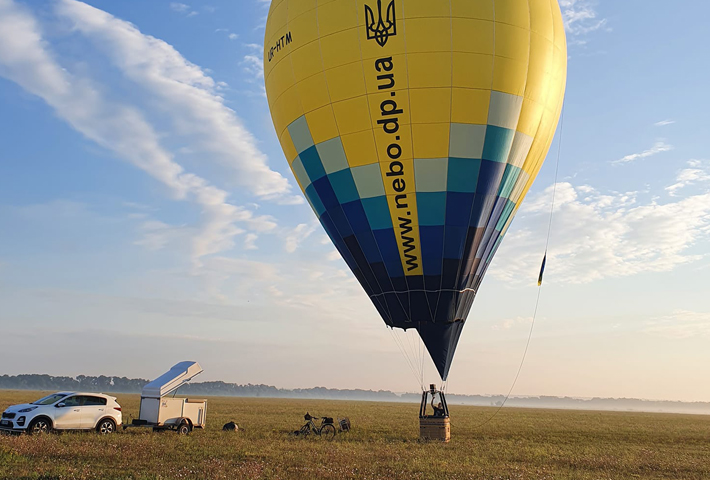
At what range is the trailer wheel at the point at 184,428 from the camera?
68.4 ft

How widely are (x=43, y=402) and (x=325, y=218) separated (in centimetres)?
1163

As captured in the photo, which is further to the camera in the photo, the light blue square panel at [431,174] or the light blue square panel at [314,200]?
the light blue square panel at [314,200]

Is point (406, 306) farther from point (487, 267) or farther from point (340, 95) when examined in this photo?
point (340, 95)

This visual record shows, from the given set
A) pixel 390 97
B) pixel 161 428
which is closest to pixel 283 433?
pixel 161 428

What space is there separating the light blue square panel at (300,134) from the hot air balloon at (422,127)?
0.06m

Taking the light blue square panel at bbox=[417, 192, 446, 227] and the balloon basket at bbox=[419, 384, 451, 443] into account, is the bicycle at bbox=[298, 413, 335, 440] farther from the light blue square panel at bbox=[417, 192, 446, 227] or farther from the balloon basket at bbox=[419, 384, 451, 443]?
the light blue square panel at bbox=[417, 192, 446, 227]

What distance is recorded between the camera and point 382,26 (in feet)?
62.2

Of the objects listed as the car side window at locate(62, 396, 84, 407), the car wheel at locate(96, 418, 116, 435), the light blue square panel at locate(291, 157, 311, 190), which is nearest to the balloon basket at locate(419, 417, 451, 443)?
the light blue square panel at locate(291, 157, 311, 190)

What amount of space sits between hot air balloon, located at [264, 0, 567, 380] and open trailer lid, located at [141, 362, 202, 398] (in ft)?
24.6

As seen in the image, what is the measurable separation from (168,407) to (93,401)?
2.52 metres

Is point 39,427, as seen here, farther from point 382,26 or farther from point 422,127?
point 382,26

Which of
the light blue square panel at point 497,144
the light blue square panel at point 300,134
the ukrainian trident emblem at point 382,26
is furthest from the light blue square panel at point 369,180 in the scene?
the ukrainian trident emblem at point 382,26

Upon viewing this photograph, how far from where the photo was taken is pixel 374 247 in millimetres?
20672

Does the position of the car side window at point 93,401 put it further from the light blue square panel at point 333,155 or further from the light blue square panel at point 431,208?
the light blue square panel at point 431,208
